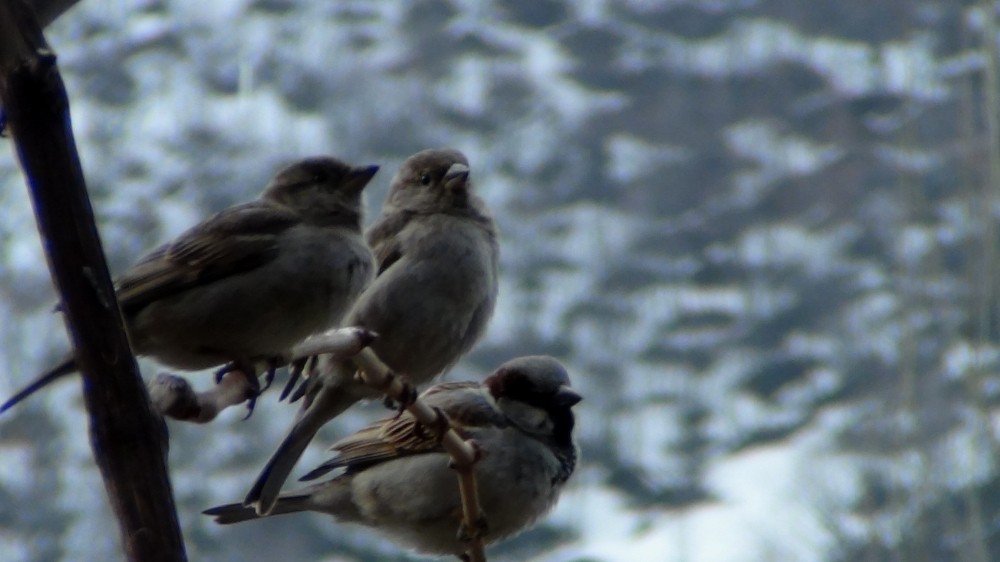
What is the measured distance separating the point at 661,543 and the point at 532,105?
4.46 m

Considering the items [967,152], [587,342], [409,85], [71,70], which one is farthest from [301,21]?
[967,152]

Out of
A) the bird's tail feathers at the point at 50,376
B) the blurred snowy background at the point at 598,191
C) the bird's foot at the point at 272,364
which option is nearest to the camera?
the bird's tail feathers at the point at 50,376

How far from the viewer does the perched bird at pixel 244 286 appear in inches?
102

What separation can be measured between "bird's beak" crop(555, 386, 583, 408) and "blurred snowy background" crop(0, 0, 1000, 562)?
4521 mm

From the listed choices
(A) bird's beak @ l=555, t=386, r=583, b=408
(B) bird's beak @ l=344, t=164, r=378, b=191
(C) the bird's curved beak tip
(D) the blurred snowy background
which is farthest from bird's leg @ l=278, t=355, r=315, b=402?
(D) the blurred snowy background

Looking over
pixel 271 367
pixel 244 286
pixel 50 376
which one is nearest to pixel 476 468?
pixel 271 367

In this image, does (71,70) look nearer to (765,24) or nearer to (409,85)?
(409,85)

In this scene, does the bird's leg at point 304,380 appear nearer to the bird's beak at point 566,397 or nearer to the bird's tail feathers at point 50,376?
the bird's beak at point 566,397

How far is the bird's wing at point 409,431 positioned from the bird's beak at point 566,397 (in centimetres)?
16

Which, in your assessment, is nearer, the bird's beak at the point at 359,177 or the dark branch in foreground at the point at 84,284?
the dark branch in foreground at the point at 84,284

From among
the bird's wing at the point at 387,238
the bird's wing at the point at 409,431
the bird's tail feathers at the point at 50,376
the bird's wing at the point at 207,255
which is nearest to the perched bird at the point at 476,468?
the bird's wing at the point at 409,431

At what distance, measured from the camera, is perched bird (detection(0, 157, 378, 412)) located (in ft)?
8.48

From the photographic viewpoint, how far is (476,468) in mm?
3051

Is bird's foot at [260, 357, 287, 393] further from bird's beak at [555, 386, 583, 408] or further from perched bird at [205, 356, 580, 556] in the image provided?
bird's beak at [555, 386, 583, 408]
